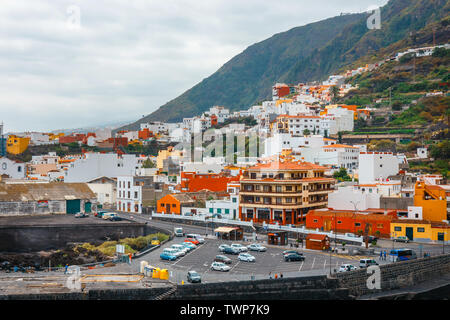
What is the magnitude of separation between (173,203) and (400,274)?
2143cm

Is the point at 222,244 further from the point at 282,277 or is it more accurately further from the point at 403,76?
the point at 403,76

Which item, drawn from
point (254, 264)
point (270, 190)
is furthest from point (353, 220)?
point (254, 264)

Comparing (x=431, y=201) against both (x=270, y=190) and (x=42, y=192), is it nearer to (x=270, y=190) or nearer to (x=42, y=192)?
(x=270, y=190)

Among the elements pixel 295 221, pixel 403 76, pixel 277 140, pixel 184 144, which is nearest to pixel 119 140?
pixel 184 144

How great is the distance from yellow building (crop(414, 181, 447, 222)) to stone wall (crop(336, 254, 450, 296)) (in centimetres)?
732

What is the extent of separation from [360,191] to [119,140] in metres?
67.9

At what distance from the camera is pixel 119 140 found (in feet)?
335

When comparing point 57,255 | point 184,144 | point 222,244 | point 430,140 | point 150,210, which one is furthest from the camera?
point 184,144

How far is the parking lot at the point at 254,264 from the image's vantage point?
24.2 meters

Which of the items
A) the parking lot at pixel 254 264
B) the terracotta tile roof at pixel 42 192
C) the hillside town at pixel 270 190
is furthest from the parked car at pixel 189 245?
the terracotta tile roof at pixel 42 192

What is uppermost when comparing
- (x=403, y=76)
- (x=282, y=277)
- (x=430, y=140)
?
(x=403, y=76)

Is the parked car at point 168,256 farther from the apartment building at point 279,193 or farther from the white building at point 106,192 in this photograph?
the white building at point 106,192

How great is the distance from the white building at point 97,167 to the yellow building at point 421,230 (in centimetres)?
3220
